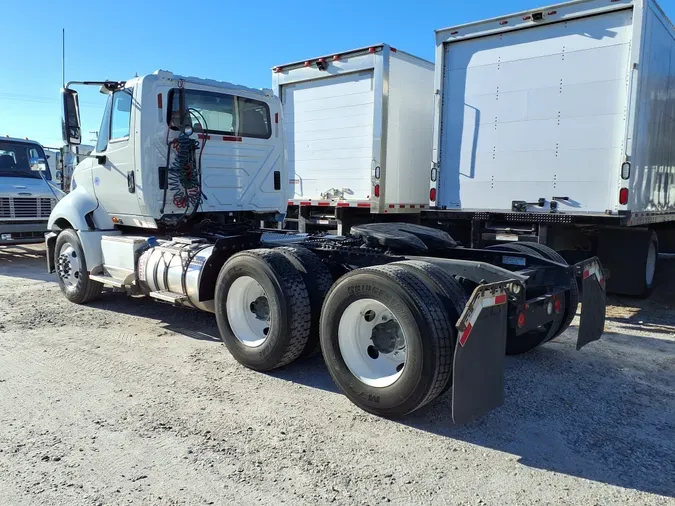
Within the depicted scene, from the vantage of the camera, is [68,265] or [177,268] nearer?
[177,268]

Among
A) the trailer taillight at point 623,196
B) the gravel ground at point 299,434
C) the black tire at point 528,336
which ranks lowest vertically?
the gravel ground at point 299,434

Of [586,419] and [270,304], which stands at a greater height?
[270,304]

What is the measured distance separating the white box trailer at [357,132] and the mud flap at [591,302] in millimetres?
5005

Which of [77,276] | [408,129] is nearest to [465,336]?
[77,276]

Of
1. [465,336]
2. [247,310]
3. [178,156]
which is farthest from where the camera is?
[178,156]

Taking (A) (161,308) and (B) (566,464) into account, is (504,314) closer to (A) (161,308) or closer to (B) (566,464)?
(B) (566,464)

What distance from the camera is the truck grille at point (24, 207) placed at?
11648mm

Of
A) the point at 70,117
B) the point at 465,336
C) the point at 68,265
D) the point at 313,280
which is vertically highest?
the point at 70,117

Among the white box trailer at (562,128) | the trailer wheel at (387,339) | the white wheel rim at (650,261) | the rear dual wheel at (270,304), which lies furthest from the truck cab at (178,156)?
the white wheel rim at (650,261)

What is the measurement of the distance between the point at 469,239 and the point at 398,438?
17.8 feet

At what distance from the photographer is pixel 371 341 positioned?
420cm

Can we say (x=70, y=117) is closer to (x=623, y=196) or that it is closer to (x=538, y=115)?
(x=538, y=115)

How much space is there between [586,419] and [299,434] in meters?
2.04

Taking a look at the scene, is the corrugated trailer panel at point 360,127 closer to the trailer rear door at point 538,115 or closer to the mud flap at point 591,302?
the trailer rear door at point 538,115
